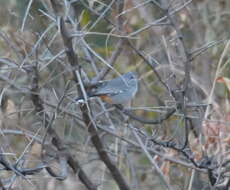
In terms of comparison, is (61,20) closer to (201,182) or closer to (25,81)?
(201,182)

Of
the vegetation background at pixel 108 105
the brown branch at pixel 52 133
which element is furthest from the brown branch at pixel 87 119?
the brown branch at pixel 52 133

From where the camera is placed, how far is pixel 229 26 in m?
5.52

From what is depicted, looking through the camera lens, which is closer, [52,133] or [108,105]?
[52,133]

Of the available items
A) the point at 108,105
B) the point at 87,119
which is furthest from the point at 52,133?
the point at 108,105

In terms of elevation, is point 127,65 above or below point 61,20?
below

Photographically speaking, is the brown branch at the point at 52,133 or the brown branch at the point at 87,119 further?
the brown branch at the point at 52,133

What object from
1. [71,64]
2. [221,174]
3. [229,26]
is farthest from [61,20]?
[229,26]

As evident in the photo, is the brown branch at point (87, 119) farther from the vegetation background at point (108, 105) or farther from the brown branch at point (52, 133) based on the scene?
the brown branch at point (52, 133)

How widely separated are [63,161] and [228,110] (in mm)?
953

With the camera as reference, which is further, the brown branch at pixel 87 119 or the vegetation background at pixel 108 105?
the vegetation background at pixel 108 105

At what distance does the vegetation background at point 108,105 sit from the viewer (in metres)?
3.00

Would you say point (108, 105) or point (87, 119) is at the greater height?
point (87, 119)

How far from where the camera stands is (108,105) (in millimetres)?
5027

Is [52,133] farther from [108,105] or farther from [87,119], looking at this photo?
[108,105]
